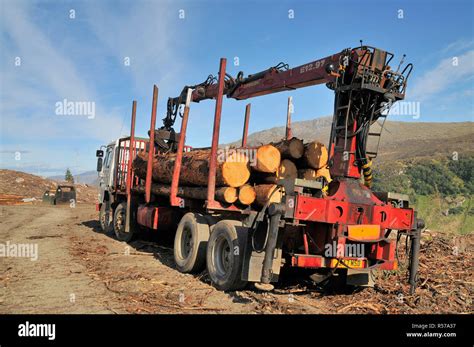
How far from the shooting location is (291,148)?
691 centimetres

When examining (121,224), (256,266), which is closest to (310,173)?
(256,266)

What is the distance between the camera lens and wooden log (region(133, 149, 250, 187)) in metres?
6.75

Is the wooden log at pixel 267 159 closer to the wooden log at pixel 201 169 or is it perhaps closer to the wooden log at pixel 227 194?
the wooden log at pixel 201 169

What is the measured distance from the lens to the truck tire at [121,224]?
37.1ft

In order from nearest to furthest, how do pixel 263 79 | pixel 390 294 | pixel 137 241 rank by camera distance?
pixel 390 294
pixel 263 79
pixel 137 241

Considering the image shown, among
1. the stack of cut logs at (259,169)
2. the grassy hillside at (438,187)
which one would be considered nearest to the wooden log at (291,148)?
the stack of cut logs at (259,169)

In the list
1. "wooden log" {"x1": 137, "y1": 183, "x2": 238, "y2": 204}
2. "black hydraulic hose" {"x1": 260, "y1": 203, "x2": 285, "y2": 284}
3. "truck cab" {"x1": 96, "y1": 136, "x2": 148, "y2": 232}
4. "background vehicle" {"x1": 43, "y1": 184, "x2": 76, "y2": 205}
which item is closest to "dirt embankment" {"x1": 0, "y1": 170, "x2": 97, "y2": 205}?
"background vehicle" {"x1": 43, "y1": 184, "x2": 76, "y2": 205}

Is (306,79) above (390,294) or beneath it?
above

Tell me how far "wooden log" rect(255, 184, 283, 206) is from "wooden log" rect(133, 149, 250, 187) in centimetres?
31

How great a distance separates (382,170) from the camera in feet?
96.4

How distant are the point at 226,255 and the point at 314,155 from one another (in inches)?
90.2
